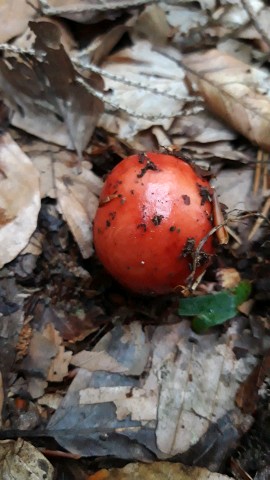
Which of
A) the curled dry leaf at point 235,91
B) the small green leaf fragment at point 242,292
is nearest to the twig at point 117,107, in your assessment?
the curled dry leaf at point 235,91

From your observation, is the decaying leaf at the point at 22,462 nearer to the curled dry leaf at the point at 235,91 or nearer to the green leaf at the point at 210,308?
the green leaf at the point at 210,308

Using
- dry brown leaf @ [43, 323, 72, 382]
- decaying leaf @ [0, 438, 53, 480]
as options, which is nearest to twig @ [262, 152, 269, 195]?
dry brown leaf @ [43, 323, 72, 382]

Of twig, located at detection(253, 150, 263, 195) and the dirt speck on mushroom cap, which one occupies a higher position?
the dirt speck on mushroom cap

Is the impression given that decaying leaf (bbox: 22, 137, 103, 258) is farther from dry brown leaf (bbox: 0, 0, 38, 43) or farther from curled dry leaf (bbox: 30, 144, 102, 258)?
dry brown leaf (bbox: 0, 0, 38, 43)

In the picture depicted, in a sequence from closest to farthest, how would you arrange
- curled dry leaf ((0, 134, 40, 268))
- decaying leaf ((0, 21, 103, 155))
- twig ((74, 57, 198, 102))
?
curled dry leaf ((0, 134, 40, 268))
decaying leaf ((0, 21, 103, 155))
twig ((74, 57, 198, 102))

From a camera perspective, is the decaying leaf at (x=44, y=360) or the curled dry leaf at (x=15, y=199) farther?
the curled dry leaf at (x=15, y=199)

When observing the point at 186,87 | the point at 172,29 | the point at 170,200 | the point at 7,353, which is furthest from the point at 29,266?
the point at 172,29

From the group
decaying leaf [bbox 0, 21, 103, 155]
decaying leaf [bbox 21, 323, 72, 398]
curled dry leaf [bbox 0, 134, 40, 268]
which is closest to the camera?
decaying leaf [bbox 21, 323, 72, 398]
